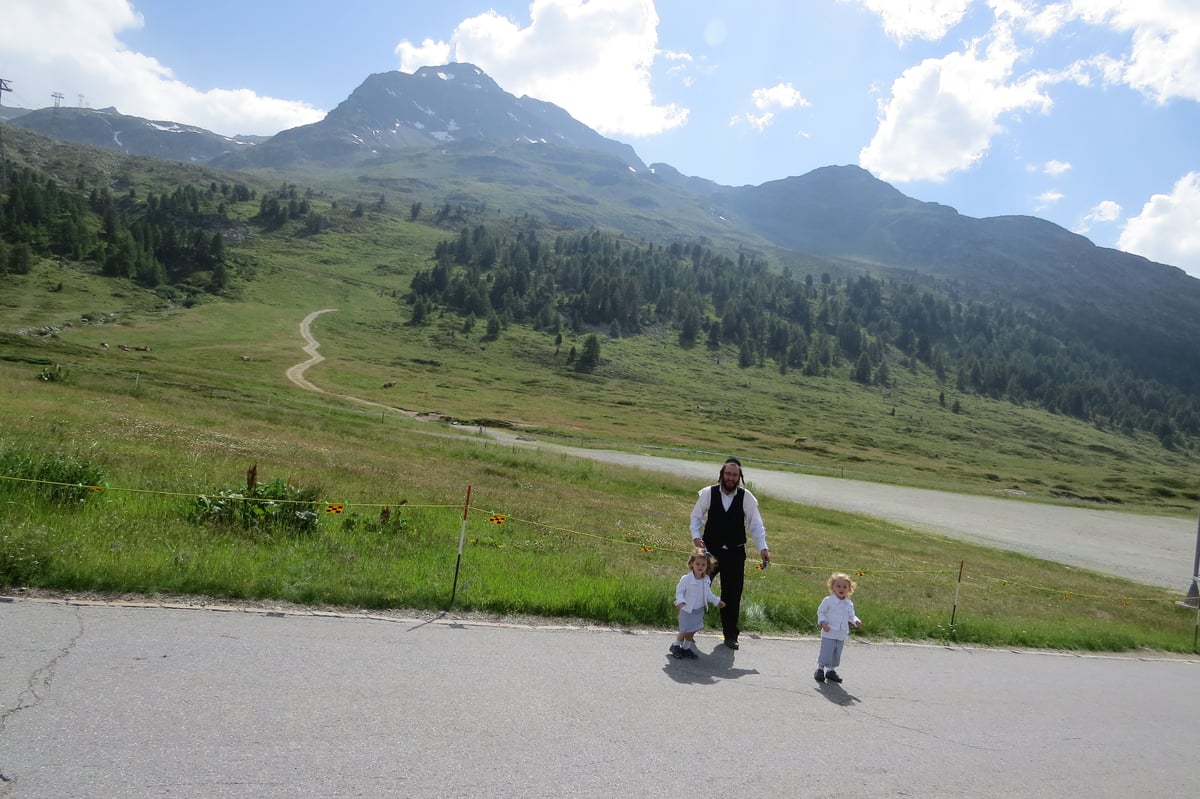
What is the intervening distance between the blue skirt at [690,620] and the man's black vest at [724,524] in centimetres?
121

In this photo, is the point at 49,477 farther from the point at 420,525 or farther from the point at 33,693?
the point at 33,693

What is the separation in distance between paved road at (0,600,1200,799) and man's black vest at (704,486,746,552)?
1.61 m

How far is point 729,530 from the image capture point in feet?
32.2

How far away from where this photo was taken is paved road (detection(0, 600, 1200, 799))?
4844 millimetres

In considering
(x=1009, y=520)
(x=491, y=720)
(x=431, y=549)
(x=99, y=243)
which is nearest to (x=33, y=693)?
(x=491, y=720)

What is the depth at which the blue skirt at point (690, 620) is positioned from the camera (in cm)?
→ 890

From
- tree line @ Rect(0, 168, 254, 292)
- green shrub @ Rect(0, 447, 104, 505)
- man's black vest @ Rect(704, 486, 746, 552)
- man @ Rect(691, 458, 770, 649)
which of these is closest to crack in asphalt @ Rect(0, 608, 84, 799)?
green shrub @ Rect(0, 447, 104, 505)

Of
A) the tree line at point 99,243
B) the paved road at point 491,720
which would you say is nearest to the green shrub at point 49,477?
the paved road at point 491,720

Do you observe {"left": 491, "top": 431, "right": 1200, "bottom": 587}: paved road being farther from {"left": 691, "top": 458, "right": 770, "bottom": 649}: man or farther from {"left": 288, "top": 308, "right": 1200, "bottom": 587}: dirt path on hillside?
{"left": 691, "top": 458, "right": 770, "bottom": 649}: man

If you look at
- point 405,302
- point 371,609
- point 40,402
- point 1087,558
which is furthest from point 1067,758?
point 405,302

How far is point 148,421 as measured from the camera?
27.2 meters

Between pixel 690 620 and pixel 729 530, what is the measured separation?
5.15ft

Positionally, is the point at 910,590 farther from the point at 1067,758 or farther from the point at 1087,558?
the point at 1087,558

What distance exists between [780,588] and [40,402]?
31.8m
